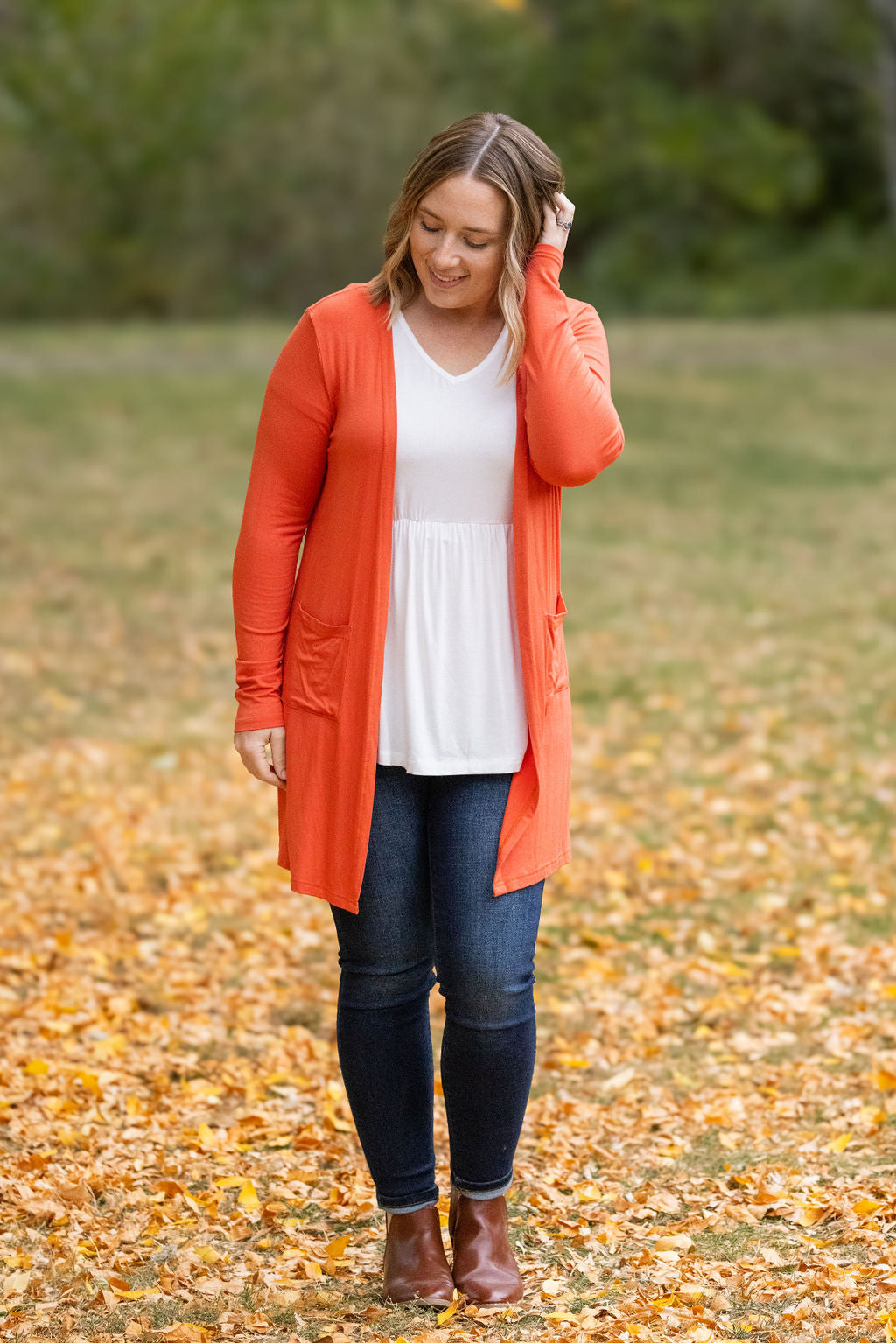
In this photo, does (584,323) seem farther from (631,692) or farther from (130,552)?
(130,552)

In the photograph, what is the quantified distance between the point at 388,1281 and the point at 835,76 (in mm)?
33268

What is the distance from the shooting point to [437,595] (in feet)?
8.86

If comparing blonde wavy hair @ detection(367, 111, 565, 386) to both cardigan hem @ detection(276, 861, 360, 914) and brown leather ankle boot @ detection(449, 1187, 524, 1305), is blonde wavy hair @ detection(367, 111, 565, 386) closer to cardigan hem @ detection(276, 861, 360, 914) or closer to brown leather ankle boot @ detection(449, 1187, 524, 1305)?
cardigan hem @ detection(276, 861, 360, 914)

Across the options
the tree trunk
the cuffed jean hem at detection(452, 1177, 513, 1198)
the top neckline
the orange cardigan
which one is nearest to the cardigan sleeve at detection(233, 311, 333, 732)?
the orange cardigan

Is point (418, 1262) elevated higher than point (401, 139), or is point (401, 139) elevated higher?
point (401, 139)

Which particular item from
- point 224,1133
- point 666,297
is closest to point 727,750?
point 224,1133

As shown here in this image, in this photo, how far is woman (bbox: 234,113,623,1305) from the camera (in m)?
2.63

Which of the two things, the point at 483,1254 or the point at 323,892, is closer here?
the point at 323,892

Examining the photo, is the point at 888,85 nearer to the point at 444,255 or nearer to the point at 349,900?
the point at 444,255

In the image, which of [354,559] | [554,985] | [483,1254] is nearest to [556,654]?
[354,559]

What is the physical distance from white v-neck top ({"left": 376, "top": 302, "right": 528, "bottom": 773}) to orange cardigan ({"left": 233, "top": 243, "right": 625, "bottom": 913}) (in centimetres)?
3

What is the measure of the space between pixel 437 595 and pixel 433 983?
0.71 m

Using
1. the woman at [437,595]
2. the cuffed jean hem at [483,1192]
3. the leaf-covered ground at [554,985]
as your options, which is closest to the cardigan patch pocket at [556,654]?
the woman at [437,595]

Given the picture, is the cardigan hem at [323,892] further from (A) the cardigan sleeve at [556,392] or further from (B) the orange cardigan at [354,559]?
(A) the cardigan sleeve at [556,392]
